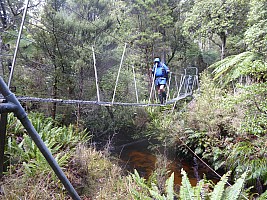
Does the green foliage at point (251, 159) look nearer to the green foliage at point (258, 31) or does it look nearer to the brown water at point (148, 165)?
the brown water at point (148, 165)

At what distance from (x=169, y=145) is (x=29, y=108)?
289 centimetres

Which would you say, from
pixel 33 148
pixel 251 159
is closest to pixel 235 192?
pixel 251 159

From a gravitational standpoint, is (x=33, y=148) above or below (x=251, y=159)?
above

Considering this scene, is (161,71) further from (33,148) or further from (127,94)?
(33,148)

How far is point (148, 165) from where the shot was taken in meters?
4.20

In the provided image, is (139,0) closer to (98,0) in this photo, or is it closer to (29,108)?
(98,0)

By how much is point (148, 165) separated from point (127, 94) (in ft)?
6.14

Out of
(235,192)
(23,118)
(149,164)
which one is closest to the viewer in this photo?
(23,118)

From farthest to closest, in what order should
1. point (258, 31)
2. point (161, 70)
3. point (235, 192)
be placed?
point (161, 70), point (258, 31), point (235, 192)

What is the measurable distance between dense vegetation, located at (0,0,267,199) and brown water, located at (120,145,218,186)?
0.69ft

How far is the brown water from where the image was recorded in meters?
3.75

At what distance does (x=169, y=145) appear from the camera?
464 centimetres

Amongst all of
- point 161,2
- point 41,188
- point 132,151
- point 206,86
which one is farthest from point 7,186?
point 161,2

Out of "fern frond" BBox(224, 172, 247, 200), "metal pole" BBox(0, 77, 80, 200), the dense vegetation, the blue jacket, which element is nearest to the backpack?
the blue jacket
